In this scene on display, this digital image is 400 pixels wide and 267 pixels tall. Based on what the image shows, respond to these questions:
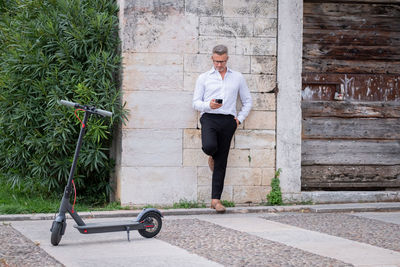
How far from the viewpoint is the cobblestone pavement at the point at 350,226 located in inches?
245

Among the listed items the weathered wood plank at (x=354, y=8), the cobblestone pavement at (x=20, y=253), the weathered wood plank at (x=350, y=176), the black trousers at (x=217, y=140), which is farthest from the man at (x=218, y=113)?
the cobblestone pavement at (x=20, y=253)

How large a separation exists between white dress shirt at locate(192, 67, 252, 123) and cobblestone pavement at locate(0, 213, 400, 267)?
1285 mm

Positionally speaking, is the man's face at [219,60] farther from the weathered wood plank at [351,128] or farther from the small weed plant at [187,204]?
the small weed plant at [187,204]

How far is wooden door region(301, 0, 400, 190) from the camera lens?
358 inches

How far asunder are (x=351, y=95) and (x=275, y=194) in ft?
5.76

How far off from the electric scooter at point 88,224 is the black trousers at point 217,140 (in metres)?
1.97

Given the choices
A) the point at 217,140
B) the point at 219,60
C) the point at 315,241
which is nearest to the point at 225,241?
the point at 315,241

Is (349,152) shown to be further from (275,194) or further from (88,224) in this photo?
(88,224)

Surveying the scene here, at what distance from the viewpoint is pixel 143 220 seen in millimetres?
6102

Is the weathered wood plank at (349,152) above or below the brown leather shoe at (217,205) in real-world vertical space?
above

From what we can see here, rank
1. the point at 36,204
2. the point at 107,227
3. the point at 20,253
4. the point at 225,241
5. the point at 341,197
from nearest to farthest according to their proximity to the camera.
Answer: the point at 20,253 → the point at 107,227 → the point at 225,241 → the point at 36,204 → the point at 341,197

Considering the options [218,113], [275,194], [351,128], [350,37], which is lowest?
[275,194]

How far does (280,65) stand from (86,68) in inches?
97.7

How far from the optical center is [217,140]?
8188 millimetres
